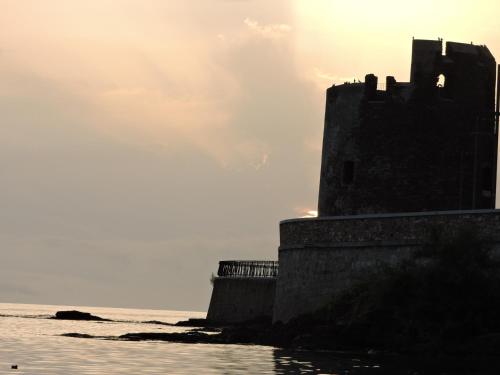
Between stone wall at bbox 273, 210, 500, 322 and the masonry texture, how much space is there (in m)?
3.44

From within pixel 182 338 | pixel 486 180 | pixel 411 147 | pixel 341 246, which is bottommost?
pixel 182 338

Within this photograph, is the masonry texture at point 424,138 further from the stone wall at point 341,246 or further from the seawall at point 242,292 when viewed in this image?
the seawall at point 242,292

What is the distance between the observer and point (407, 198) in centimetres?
4091

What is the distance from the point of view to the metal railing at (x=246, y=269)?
54412 millimetres

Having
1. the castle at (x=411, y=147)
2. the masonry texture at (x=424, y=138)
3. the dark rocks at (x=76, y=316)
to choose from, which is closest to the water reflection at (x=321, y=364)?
the castle at (x=411, y=147)

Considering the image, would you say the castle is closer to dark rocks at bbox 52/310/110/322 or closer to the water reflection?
the water reflection

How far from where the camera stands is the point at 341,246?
3716cm

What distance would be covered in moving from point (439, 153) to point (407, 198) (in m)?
1.83

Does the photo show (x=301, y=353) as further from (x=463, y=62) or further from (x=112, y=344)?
(x=463, y=62)

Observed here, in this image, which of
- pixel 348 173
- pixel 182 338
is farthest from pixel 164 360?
pixel 348 173

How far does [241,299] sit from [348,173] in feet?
43.6

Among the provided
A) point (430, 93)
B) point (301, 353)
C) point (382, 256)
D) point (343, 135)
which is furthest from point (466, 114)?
point (301, 353)

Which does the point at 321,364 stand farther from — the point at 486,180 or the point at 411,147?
the point at 486,180

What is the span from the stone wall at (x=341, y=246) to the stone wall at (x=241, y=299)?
34.8ft
